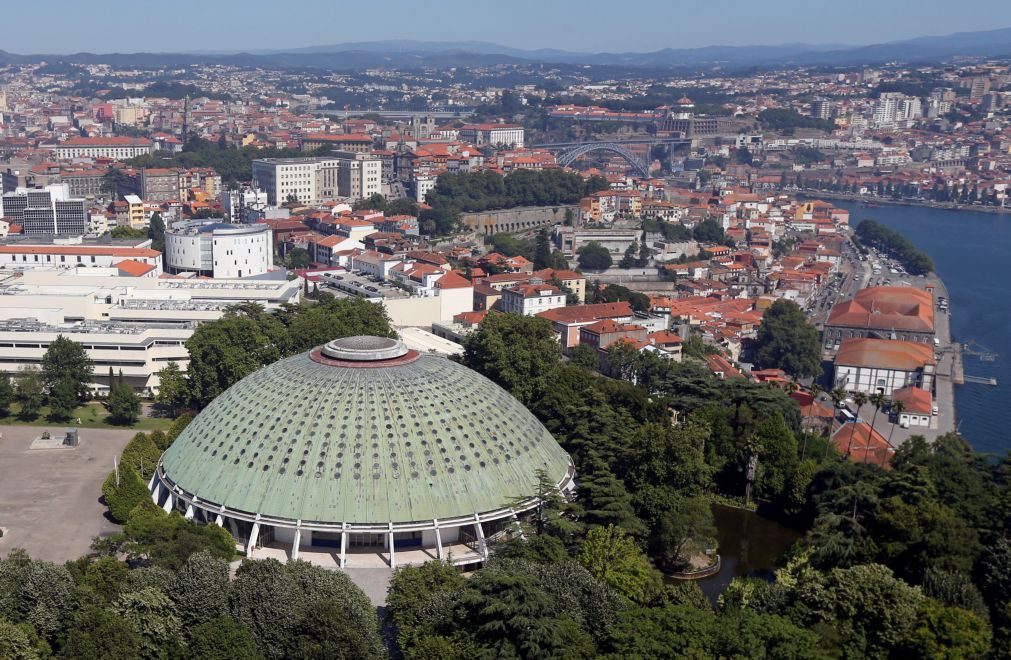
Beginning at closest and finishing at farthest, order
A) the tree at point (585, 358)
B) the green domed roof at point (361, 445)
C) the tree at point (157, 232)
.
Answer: the green domed roof at point (361, 445)
the tree at point (585, 358)
the tree at point (157, 232)

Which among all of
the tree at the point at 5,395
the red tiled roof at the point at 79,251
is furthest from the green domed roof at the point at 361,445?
the red tiled roof at the point at 79,251

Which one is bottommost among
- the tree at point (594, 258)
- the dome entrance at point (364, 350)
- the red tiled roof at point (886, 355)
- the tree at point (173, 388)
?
the red tiled roof at point (886, 355)

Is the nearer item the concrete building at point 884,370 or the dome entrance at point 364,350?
the dome entrance at point 364,350

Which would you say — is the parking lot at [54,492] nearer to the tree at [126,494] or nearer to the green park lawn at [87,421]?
the tree at [126,494]

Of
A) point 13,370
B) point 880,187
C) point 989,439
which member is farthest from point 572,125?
point 13,370

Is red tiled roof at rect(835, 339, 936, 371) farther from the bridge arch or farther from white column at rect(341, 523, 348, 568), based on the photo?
the bridge arch

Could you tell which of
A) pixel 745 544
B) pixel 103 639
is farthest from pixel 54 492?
pixel 745 544
